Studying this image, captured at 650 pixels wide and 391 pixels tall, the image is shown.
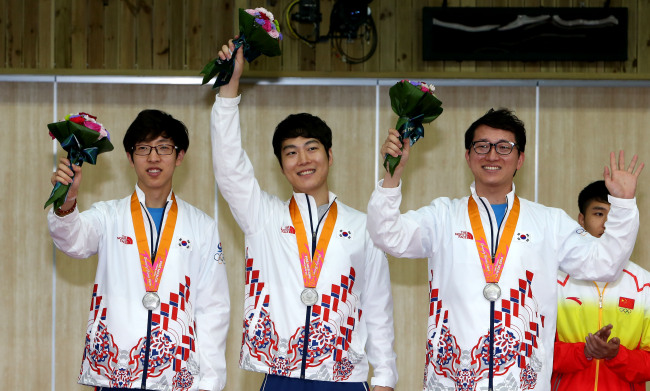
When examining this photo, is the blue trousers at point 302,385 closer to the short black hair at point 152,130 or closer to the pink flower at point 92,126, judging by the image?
the short black hair at point 152,130

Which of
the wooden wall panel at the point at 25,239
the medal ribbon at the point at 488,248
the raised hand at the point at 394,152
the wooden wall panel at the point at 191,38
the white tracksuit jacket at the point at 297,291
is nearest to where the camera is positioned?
the raised hand at the point at 394,152

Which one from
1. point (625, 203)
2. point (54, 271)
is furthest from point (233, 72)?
point (54, 271)

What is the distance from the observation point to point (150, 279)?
337cm

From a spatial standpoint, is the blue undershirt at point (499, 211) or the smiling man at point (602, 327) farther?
the smiling man at point (602, 327)

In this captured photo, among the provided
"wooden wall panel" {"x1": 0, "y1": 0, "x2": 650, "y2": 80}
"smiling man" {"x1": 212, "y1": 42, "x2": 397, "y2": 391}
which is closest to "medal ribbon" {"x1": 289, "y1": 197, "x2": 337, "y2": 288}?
"smiling man" {"x1": 212, "y1": 42, "x2": 397, "y2": 391}

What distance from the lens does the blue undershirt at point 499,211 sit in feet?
11.0

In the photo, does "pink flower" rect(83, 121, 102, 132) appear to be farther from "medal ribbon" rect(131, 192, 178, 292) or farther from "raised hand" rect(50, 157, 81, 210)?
"medal ribbon" rect(131, 192, 178, 292)

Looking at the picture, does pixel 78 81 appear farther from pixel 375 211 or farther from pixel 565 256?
pixel 565 256

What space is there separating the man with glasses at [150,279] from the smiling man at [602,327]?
59.5 inches

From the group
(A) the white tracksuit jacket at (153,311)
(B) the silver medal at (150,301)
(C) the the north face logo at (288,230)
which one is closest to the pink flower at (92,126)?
(A) the white tracksuit jacket at (153,311)

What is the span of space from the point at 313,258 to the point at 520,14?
2.61 m

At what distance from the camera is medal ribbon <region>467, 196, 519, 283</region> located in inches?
126

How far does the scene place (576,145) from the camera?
5164 millimetres

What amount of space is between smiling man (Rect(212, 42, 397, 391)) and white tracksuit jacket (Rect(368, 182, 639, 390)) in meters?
0.28
